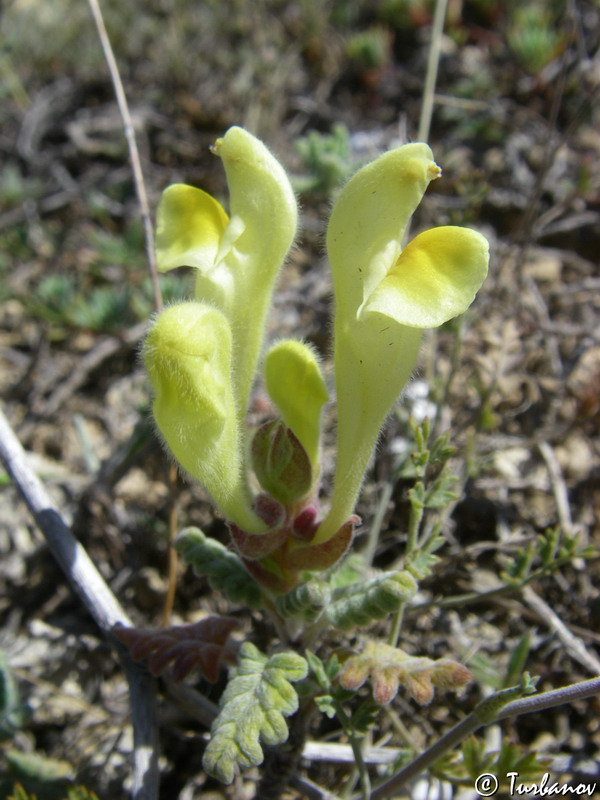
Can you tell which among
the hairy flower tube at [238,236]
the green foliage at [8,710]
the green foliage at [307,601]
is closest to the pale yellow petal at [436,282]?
the hairy flower tube at [238,236]

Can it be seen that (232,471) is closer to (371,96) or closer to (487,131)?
(487,131)

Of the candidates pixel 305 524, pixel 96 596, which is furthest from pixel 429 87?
pixel 96 596

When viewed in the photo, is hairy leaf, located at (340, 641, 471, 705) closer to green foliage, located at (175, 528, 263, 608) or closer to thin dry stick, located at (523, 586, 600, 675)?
green foliage, located at (175, 528, 263, 608)

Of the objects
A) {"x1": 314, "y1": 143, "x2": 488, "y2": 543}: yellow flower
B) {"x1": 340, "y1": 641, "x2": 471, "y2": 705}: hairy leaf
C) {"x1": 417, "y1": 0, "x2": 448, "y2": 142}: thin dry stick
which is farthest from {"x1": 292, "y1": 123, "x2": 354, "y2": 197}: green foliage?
{"x1": 340, "y1": 641, "x2": 471, "y2": 705}: hairy leaf

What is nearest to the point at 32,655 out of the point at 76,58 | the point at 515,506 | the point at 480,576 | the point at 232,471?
the point at 232,471

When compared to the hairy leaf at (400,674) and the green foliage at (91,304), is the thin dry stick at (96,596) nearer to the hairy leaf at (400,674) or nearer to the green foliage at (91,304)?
the hairy leaf at (400,674)
